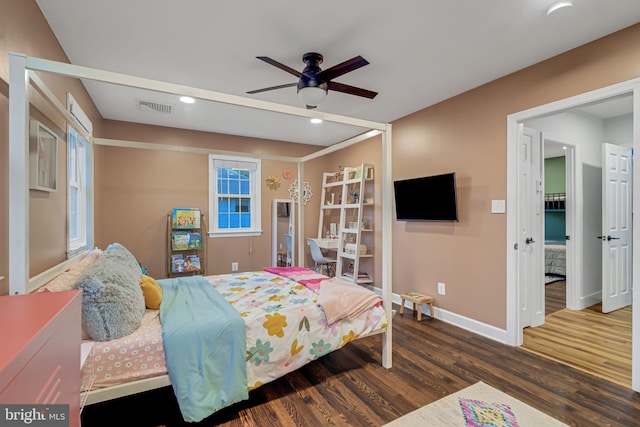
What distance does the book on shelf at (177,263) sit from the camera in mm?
4145

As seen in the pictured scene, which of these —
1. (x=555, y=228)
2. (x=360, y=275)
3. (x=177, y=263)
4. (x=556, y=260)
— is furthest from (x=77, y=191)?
(x=555, y=228)

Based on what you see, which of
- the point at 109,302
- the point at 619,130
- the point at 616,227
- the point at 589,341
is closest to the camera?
the point at 109,302

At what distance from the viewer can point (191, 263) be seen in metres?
4.27

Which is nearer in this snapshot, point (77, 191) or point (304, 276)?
point (77, 191)

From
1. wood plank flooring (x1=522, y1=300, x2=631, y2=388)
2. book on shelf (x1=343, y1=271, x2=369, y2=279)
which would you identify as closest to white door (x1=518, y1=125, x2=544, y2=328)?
wood plank flooring (x1=522, y1=300, x2=631, y2=388)

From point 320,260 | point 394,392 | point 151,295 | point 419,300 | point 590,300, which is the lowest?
point 394,392

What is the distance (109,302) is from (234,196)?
11.1 ft

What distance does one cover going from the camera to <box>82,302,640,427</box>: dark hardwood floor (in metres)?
1.84

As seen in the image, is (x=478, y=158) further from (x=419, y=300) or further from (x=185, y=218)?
(x=185, y=218)

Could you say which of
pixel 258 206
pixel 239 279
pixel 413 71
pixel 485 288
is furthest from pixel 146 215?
pixel 485 288

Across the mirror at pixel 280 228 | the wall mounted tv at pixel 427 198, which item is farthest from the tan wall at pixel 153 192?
the wall mounted tv at pixel 427 198

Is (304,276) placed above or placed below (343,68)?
below

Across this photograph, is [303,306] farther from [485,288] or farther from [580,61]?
[580,61]

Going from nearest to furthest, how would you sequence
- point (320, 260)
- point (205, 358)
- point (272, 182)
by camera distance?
point (205, 358)
point (320, 260)
point (272, 182)
